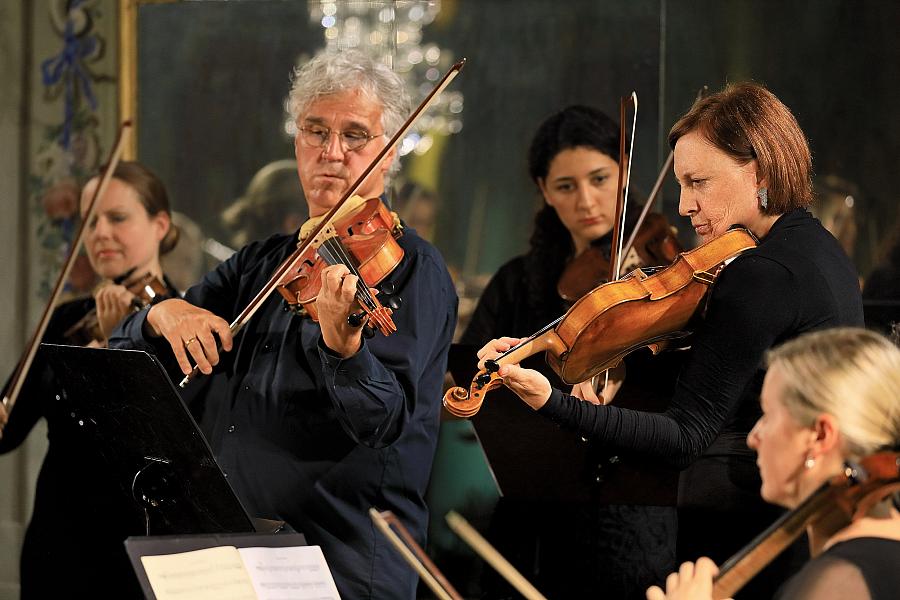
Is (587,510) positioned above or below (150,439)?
below

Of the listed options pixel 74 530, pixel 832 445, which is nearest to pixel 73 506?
pixel 74 530

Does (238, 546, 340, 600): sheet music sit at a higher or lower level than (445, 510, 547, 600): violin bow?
lower

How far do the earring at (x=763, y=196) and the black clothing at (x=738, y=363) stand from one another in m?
0.04

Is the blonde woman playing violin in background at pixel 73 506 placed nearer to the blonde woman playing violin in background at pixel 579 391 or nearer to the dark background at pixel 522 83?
the blonde woman playing violin in background at pixel 579 391

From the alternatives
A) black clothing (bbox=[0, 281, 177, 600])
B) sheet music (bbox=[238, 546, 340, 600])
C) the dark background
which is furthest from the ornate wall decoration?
sheet music (bbox=[238, 546, 340, 600])

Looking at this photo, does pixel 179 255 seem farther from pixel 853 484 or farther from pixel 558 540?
pixel 853 484

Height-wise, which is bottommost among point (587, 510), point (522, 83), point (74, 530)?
point (74, 530)

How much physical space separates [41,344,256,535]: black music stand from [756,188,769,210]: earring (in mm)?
951

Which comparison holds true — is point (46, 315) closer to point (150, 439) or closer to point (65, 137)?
point (150, 439)

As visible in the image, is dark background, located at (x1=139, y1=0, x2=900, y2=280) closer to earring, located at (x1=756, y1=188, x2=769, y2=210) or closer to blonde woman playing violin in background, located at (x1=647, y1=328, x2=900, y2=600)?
earring, located at (x1=756, y1=188, x2=769, y2=210)

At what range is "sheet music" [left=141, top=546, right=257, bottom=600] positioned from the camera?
65.5 inches

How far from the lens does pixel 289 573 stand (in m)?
1.79

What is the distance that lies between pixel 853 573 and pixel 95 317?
2.26 meters

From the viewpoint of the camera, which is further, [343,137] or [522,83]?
[522,83]
